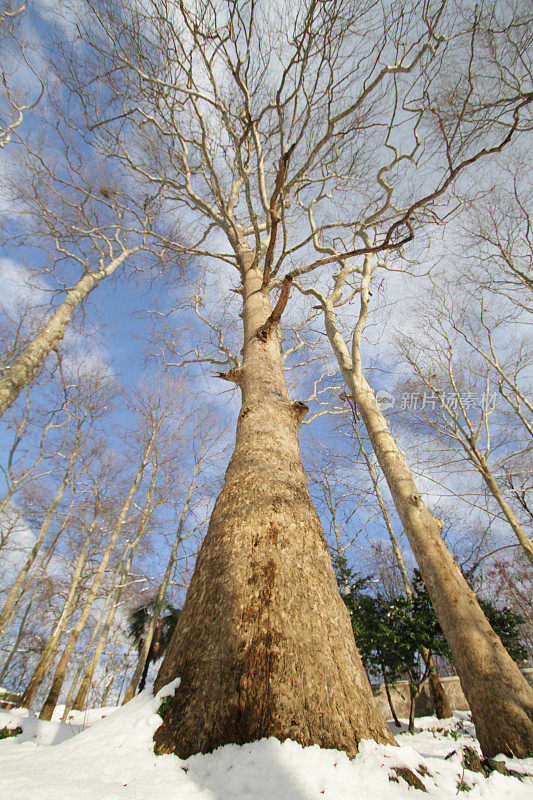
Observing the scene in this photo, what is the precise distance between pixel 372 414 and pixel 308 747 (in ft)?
13.1

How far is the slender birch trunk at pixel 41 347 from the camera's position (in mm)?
4207

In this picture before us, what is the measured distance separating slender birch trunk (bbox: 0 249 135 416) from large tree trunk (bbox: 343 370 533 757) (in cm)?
486

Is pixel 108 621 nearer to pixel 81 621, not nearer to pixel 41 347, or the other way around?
pixel 81 621

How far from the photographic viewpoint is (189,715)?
102 cm

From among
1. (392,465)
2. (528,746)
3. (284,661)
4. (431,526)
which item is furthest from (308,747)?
(392,465)

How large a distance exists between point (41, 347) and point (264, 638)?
17.9 feet

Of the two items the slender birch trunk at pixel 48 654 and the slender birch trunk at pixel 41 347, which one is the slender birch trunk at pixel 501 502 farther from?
the slender birch trunk at pixel 48 654

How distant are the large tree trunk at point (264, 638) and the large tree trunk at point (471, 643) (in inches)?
87.8

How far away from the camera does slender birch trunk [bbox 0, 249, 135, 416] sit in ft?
13.8

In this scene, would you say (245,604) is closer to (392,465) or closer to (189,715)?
(189,715)

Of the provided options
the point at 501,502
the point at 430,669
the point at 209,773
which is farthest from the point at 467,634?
the point at 501,502

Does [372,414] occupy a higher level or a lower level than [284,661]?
higher

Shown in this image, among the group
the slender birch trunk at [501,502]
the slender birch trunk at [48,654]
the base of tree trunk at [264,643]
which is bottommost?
the base of tree trunk at [264,643]

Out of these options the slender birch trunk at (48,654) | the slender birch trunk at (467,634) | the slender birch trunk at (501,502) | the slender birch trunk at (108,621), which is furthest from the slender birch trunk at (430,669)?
the slender birch trunk at (48,654)
